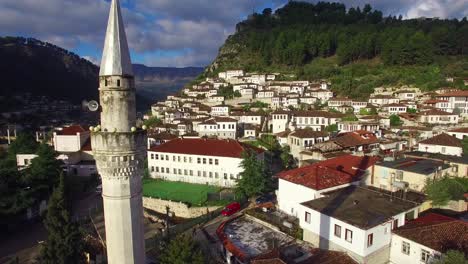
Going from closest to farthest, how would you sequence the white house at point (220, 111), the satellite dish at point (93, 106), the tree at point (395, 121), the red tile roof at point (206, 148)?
the satellite dish at point (93, 106) < the red tile roof at point (206, 148) < the tree at point (395, 121) < the white house at point (220, 111)

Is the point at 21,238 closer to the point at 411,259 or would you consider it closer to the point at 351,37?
the point at 411,259

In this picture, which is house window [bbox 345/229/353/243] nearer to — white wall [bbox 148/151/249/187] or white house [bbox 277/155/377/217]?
white house [bbox 277/155/377/217]

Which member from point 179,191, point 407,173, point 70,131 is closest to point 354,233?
point 407,173

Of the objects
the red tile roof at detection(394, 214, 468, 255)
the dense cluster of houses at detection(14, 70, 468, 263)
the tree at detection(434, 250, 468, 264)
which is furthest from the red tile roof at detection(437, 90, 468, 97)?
the tree at detection(434, 250, 468, 264)

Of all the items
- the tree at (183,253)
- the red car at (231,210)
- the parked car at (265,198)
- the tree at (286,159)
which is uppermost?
the tree at (183,253)

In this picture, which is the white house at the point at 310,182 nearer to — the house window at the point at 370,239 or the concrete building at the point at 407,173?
the concrete building at the point at 407,173

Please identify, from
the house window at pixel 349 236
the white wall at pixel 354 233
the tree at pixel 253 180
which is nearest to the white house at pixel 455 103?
the tree at pixel 253 180

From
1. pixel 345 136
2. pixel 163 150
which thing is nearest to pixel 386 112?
pixel 345 136
